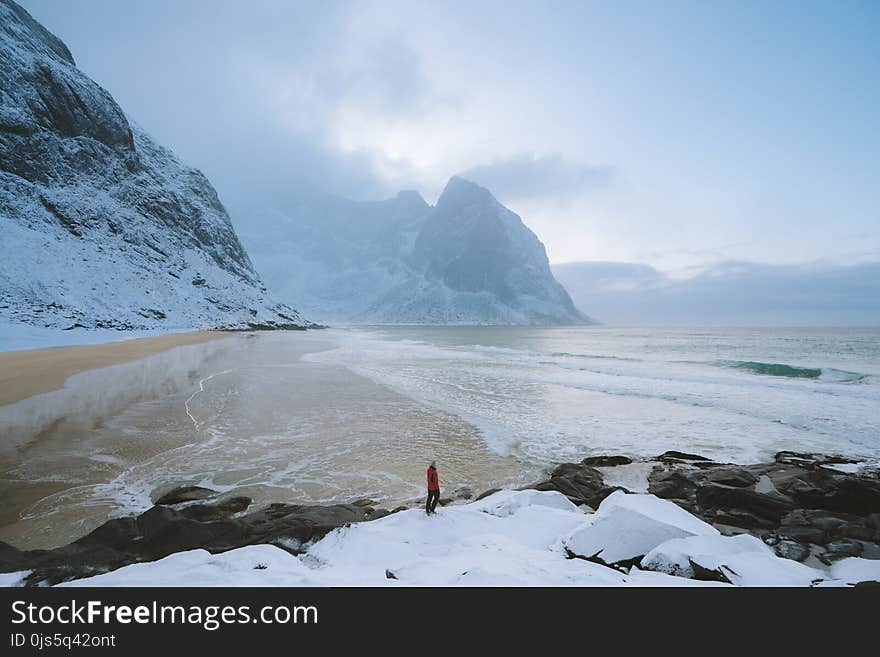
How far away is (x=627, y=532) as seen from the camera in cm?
637

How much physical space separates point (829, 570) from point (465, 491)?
7014 mm

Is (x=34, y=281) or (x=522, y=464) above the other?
(x=34, y=281)

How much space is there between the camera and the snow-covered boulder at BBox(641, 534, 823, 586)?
17.7ft

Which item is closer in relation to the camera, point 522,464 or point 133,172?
point 522,464

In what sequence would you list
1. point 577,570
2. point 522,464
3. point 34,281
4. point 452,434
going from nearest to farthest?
point 577,570 → point 522,464 → point 452,434 → point 34,281

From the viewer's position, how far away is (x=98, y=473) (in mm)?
10531

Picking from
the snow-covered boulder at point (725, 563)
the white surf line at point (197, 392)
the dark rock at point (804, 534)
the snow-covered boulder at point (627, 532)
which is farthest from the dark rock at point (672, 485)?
the white surf line at point (197, 392)

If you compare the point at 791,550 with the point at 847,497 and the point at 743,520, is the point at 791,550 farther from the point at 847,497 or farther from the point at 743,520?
the point at 847,497

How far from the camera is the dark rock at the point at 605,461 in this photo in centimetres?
1272

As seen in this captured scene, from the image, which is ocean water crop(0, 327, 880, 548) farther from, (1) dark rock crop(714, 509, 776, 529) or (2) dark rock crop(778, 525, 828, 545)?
(2) dark rock crop(778, 525, 828, 545)

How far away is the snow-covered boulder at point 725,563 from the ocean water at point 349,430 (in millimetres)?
5378

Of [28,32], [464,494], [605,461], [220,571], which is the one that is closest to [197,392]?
[464,494]

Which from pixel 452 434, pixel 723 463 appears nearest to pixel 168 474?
pixel 452 434
